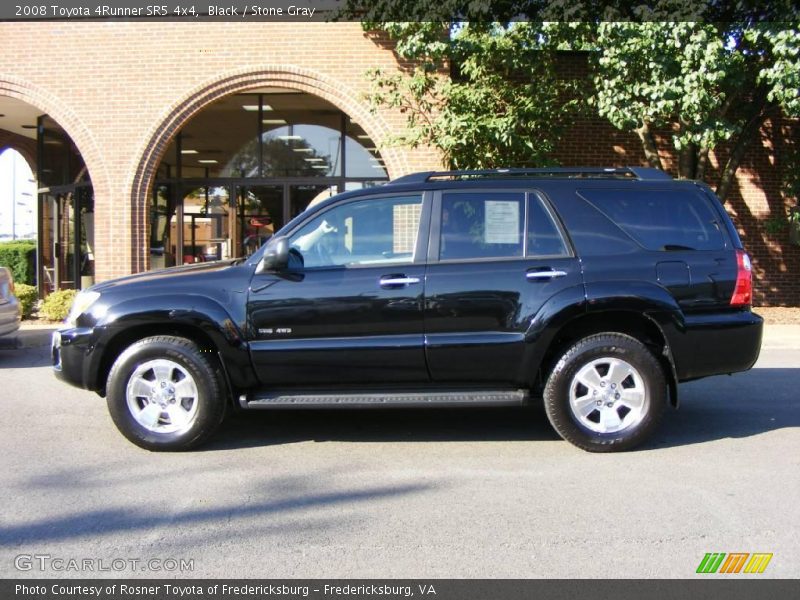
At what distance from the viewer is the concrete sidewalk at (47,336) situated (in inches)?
416

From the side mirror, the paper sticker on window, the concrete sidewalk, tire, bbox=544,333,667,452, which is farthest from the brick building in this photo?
tire, bbox=544,333,667,452

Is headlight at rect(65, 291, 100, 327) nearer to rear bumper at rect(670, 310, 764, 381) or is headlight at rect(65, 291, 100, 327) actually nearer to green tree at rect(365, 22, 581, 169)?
rear bumper at rect(670, 310, 764, 381)

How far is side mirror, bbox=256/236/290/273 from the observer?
543 cm

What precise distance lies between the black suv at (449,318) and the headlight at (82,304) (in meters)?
0.03

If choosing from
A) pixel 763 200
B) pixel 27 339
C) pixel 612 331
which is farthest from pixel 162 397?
pixel 763 200

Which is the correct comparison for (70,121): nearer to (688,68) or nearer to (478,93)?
(478,93)

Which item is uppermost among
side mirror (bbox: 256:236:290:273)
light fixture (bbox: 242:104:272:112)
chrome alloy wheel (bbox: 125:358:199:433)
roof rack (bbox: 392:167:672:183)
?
light fixture (bbox: 242:104:272:112)

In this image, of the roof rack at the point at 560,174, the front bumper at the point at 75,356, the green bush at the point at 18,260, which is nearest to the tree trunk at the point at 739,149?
the roof rack at the point at 560,174

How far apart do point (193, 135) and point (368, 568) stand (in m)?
12.8

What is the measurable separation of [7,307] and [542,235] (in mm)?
7456

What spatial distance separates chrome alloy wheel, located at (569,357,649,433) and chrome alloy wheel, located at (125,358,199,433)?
2.76 meters

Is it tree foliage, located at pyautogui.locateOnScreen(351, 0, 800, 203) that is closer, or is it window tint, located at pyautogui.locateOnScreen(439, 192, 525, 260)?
window tint, located at pyautogui.locateOnScreen(439, 192, 525, 260)

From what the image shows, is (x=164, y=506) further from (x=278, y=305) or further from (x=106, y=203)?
(x=106, y=203)

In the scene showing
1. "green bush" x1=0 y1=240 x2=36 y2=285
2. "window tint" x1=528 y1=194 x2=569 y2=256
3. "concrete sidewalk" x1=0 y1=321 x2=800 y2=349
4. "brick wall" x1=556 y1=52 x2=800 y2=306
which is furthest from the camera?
"green bush" x1=0 y1=240 x2=36 y2=285
